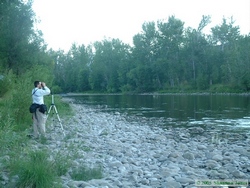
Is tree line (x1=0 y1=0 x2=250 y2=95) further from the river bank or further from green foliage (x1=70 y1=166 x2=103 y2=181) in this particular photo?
green foliage (x1=70 y1=166 x2=103 y2=181)

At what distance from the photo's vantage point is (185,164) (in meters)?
8.66

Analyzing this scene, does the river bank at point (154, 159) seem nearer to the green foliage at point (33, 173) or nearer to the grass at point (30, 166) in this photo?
the grass at point (30, 166)

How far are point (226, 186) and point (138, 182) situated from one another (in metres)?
1.92

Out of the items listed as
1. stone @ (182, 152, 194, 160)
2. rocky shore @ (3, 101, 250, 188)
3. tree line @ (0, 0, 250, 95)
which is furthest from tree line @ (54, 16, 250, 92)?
stone @ (182, 152, 194, 160)

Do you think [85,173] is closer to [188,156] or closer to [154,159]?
[154,159]

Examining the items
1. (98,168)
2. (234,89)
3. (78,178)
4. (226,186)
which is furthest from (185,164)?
(234,89)

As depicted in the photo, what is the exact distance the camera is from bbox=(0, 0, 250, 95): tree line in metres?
30.7

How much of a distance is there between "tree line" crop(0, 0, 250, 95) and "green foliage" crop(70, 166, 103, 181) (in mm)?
25169

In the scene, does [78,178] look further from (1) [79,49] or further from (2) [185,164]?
(1) [79,49]

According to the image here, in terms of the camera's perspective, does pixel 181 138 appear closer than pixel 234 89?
Yes

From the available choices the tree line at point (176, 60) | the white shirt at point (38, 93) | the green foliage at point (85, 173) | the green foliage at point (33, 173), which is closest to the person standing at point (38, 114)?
the white shirt at point (38, 93)

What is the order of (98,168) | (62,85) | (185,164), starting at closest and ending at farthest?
(98,168) → (185,164) → (62,85)

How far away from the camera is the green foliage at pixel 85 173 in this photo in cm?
669

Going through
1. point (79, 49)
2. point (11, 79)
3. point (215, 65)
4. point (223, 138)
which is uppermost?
point (79, 49)
